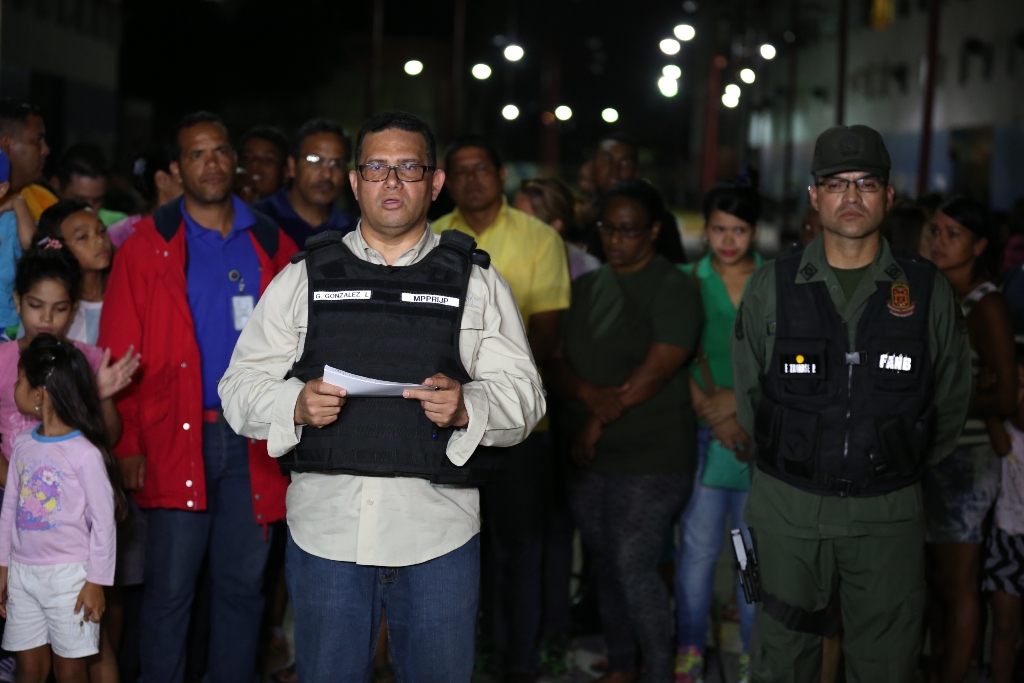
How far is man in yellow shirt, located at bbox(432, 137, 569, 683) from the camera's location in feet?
15.9

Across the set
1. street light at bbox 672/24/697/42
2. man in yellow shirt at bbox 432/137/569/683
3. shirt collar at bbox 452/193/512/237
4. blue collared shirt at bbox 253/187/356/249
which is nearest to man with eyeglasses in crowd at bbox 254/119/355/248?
blue collared shirt at bbox 253/187/356/249

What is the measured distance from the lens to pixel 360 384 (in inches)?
113

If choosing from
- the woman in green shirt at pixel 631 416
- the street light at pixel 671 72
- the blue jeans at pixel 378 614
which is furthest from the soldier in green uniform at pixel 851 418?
the street light at pixel 671 72

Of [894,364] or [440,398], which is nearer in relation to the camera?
[440,398]

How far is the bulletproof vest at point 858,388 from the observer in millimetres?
3723

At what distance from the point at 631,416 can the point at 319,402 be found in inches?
84.6

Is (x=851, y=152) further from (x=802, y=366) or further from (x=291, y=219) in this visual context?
(x=291, y=219)

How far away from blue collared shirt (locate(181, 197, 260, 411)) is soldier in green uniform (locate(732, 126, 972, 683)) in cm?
202

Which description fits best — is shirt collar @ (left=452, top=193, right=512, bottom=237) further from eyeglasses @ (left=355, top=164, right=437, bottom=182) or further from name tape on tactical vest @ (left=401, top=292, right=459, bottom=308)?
name tape on tactical vest @ (left=401, top=292, right=459, bottom=308)

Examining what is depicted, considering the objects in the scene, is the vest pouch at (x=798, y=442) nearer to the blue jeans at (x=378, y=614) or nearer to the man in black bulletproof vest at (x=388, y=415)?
the man in black bulletproof vest at (x=388, y=415)

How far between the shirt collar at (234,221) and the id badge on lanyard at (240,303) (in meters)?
0.19

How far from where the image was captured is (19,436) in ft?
13.3

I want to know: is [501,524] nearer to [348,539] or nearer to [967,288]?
[348,539]

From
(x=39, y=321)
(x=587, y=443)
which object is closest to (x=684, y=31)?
(x=587, y=443)
